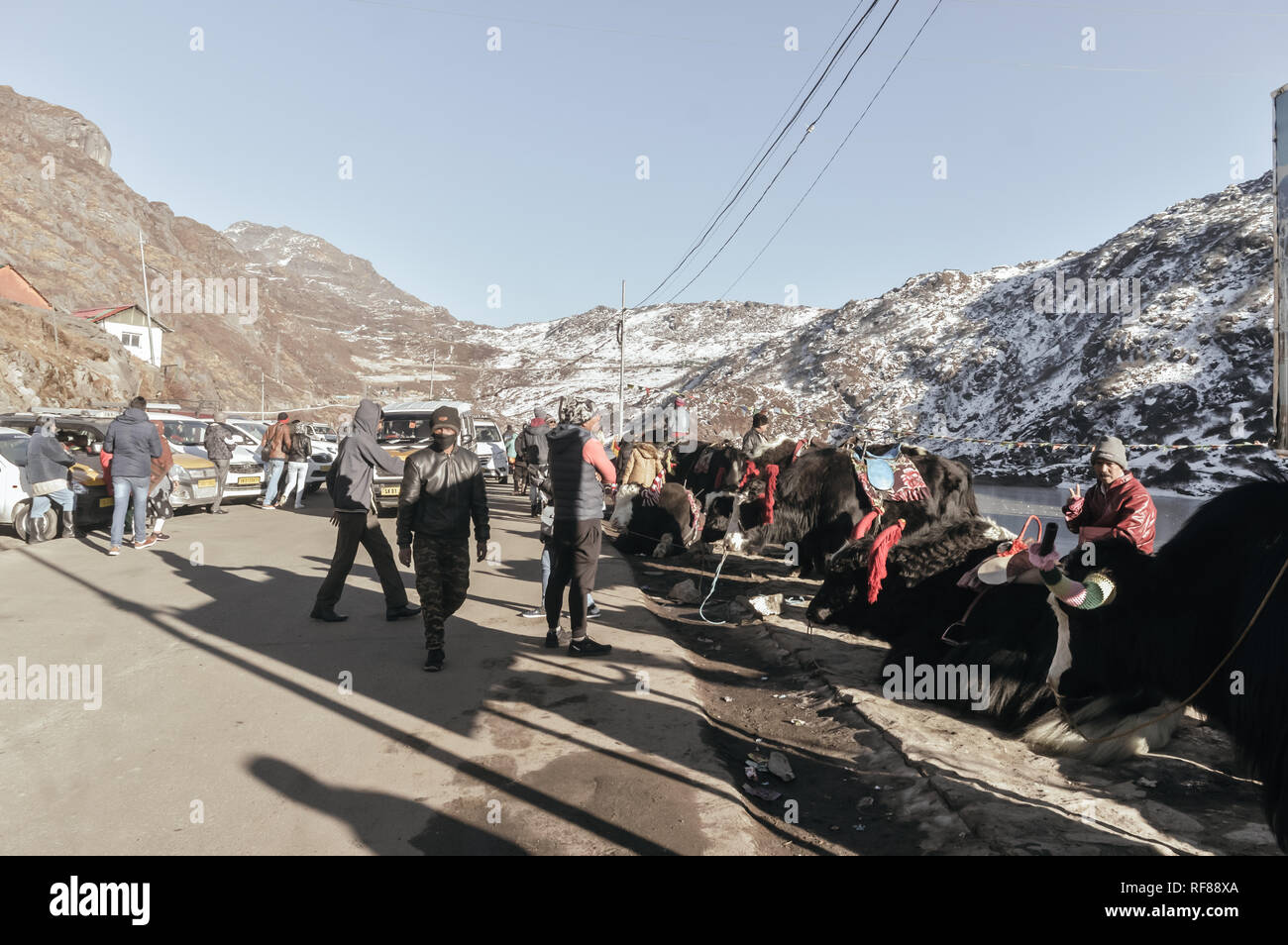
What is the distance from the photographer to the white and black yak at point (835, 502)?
8.61 meters

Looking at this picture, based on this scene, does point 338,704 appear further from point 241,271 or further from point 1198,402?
point 241,271

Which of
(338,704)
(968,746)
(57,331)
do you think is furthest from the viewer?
(57,331)

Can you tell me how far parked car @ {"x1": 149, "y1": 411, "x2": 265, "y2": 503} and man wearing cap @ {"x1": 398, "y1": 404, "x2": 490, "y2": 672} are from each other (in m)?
11.2

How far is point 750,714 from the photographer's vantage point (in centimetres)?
533

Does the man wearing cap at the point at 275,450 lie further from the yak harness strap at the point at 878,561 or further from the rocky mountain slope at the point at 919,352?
the rocky mountain slope at the point at 919,352

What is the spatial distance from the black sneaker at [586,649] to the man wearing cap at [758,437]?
490cm

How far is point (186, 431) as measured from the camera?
16250 millimetres

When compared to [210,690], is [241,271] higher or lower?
higher

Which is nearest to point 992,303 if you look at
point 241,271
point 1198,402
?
point 1198,402

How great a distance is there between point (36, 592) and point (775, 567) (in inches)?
339

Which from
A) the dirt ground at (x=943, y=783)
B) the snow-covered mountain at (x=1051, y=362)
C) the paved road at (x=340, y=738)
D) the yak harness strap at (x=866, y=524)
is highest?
the snow-covered mountain at (x=1051, y=362)

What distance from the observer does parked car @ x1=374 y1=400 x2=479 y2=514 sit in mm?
14094

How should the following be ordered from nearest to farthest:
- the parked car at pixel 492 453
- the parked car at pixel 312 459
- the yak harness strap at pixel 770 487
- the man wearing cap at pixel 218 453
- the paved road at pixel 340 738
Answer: the paved road at pixel 340 738
the yak harness strap at pixel 770 487
the man wearing cap at pixel 218 453
the parked car at pixel 312 459
the parked car at pixel 492 453

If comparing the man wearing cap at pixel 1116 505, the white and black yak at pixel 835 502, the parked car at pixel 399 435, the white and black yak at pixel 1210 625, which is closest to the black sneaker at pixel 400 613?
the white and black yak at pixel 835 502
